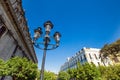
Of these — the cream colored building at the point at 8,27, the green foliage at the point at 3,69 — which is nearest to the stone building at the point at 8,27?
the cream colored building at the point at 8,27

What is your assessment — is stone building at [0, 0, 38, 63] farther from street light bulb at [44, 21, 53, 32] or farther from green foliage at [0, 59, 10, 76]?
street light bulb at [44, 21, 53, 32]

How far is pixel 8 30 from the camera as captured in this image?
646 inches

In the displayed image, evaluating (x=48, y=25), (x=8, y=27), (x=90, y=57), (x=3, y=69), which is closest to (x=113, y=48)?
(x=90, y=57)

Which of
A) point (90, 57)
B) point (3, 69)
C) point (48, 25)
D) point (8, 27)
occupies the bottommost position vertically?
point (3, 69)

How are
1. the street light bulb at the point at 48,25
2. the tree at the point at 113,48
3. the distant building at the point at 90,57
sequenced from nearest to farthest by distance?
1. the street light bulb at the point at 48,25
2. the tree at the point at 113,48
3. the distant building at the point at 90,57

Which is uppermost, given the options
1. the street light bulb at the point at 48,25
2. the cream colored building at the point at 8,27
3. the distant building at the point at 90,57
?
the distant building at the point at 90,57

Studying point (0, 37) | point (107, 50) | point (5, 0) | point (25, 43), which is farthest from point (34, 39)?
point (107, 50)

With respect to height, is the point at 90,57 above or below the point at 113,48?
above

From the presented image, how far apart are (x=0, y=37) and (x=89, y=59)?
3411 centimetres

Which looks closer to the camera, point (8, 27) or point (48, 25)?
point (48, 25)

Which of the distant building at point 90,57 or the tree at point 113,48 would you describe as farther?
the distant building at point 90,57

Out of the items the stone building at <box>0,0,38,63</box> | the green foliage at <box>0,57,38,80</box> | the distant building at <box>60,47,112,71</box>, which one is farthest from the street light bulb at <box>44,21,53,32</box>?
the distant building at <box>60,47,112,71</box>

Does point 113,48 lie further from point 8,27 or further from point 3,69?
point 3,69

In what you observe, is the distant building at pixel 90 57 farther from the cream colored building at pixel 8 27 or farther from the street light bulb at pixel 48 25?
the street light bulb at pixel 48 25
